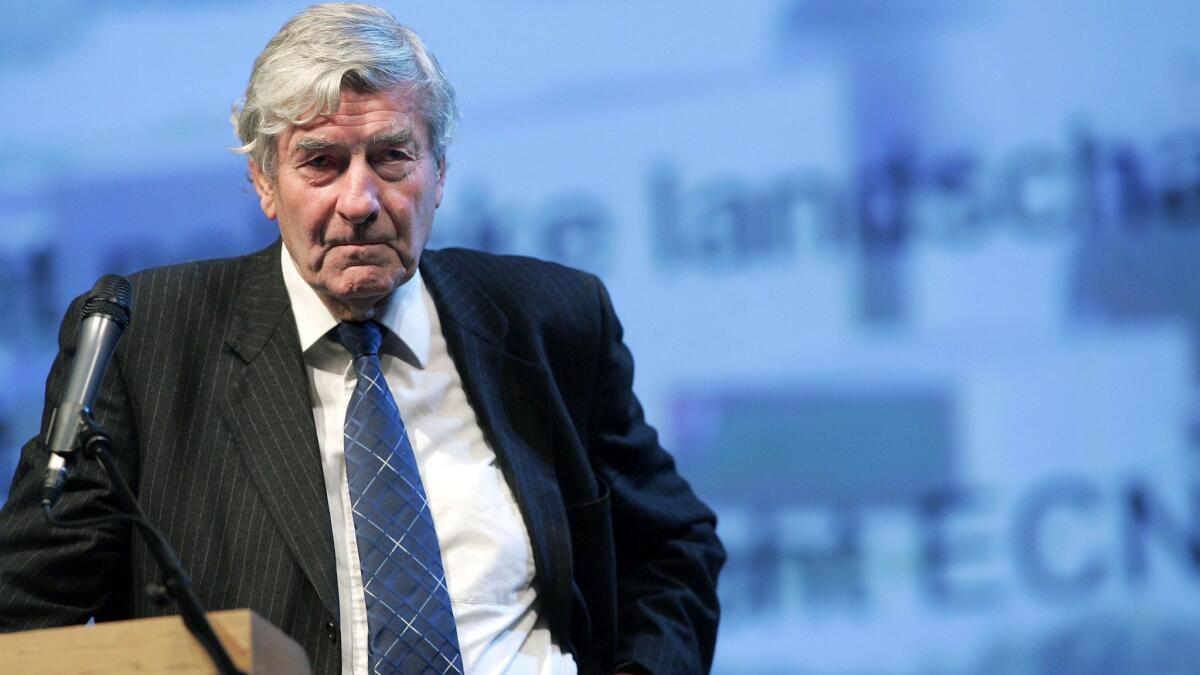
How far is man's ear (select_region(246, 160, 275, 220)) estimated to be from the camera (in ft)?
7.33

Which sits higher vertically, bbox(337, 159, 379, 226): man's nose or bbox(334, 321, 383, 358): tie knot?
bbox(337, 159, 379, 226): man's nose

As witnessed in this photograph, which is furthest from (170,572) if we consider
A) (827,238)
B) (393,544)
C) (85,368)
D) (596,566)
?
(827,238)

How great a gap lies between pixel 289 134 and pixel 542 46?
111 centimetres

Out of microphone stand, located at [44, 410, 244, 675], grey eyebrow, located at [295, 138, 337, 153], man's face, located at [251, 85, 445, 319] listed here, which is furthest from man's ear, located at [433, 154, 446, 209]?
microphone stand, located at [44, 410, 244, 675]

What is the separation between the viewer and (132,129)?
314cm

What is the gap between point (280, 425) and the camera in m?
2.10

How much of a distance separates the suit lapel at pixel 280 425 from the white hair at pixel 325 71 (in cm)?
22

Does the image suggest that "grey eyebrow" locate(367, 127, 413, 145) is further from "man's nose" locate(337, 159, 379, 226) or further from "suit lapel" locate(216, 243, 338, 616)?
"suit lapel" locate(216, 243, 338, 616)

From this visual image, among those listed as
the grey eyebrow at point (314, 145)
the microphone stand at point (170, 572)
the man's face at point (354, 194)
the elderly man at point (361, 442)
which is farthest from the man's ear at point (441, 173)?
the microphone stand at point (170, 572)

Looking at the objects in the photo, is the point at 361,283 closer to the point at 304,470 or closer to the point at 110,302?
the point at 304,470

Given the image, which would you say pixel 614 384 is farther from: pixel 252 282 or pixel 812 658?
pixel 812 658

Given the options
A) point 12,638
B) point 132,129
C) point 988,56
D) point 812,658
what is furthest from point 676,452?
point 12,638

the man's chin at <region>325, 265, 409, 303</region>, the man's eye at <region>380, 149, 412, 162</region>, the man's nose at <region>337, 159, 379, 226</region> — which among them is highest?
the man's eye at <region>380, 149, 412, 162</region>

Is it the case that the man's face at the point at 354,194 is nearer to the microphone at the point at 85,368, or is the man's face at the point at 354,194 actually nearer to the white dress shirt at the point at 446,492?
the white dress shirt at the point at 446,492
